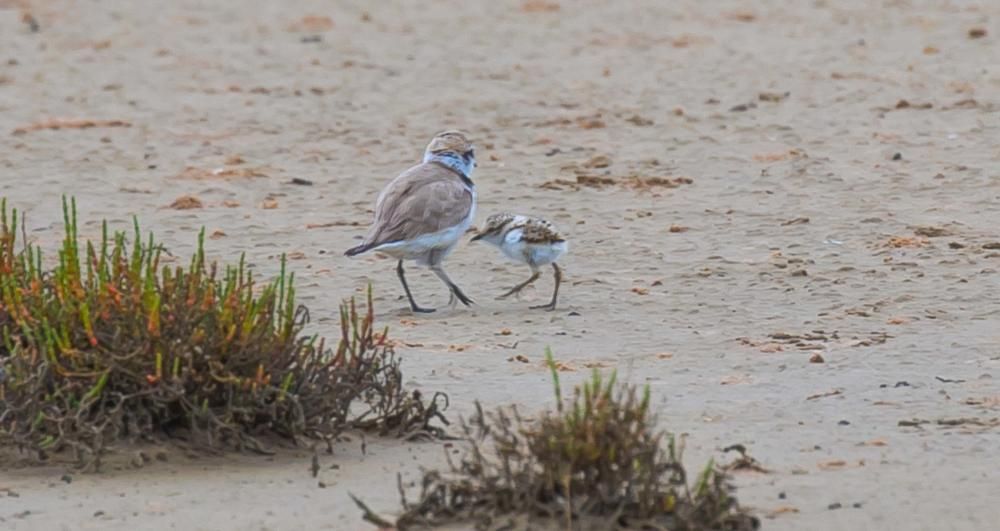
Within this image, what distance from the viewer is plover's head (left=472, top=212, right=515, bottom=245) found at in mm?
9398

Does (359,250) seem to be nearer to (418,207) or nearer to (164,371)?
(418,207)

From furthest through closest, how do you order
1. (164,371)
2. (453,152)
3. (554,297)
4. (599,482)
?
(453,152) → (554,297) → (164,371) → (599,482)

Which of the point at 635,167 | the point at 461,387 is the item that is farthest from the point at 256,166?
the point at 461,387

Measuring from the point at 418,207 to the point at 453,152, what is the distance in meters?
0.73

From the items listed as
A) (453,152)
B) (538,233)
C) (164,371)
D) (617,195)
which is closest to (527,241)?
(538,233)

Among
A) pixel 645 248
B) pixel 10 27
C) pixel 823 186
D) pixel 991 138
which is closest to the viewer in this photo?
pixel 645 248

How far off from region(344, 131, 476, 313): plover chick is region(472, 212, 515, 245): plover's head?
9 cm

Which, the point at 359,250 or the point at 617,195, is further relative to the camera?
the point at 617,195

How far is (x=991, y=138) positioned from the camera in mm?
12398

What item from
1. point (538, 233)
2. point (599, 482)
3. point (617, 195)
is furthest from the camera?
point (617, 195)

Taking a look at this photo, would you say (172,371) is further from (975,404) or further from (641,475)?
(975,404)

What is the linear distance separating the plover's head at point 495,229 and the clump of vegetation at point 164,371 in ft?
8.69

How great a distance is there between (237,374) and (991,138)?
700cm

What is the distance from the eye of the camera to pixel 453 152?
9.99 m
